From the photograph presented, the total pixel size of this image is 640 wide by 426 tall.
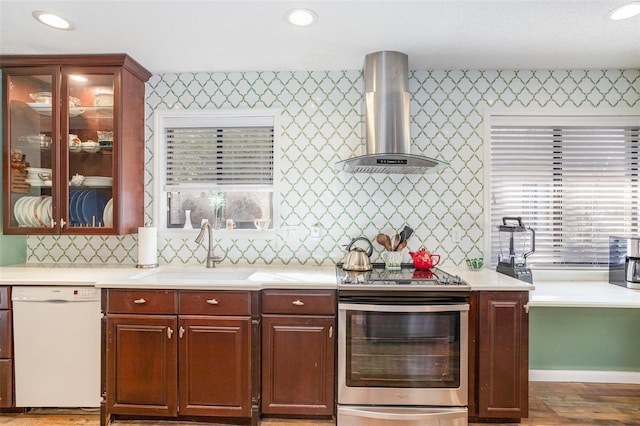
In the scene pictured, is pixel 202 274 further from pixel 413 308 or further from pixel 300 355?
pixel 413 308

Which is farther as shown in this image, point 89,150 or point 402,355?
point 89,150

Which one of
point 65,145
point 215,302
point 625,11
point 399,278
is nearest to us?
point 625,11

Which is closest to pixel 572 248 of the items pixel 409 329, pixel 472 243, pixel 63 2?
Answer: pixel 472 243

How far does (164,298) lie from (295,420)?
1.16 meters

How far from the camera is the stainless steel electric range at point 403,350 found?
2.22m

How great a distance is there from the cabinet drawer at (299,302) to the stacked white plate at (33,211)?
5.99 feet

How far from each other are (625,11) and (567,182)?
52.6 inches

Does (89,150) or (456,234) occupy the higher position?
(89,150)

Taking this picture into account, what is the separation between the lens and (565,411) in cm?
250

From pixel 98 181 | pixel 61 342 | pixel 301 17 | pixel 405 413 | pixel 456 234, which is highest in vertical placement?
pixel 301 17

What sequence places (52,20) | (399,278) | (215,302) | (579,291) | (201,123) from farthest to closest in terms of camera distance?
(201,123)
(579,291)
(399,278)
(215,302)
(52,20)

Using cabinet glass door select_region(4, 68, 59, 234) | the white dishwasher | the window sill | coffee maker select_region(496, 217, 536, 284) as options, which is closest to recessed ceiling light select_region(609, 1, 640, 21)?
coffee maker select_region(496, 217, 536, 284)

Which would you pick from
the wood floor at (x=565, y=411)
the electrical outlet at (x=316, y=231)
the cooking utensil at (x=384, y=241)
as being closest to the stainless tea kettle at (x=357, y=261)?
the cooking utensil at (x=384, y=241)

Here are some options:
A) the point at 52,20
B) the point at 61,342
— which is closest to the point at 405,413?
the point at 61,342
